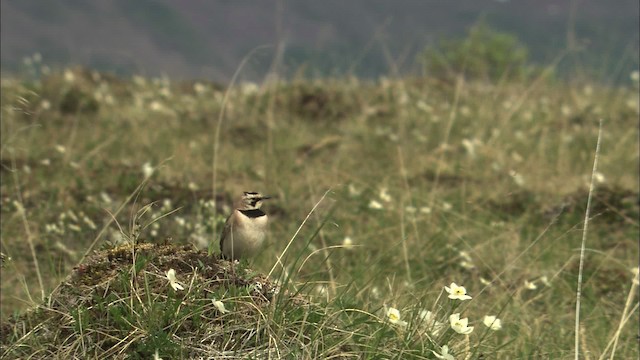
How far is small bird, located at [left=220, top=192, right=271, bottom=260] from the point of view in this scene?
4.68 m

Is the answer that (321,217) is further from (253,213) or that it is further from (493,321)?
(493,321)

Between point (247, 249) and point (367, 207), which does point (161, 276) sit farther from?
point (367, 207)

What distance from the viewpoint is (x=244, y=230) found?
184 inches

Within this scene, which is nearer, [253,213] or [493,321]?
[493,321]

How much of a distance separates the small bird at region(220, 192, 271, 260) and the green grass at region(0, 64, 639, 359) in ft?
0.75

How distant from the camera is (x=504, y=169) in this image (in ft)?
29.7

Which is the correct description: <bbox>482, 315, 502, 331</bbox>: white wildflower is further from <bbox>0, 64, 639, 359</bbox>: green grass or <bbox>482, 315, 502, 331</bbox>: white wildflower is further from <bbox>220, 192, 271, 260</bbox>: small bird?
<bbox>220, 192, 271, 260</bbox>: small bird

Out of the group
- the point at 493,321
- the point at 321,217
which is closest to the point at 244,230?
the point at 493,321

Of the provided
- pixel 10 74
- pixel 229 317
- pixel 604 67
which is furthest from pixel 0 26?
pixel 604 67

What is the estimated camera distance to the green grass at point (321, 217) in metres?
3.60

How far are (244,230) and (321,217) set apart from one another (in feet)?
8.44

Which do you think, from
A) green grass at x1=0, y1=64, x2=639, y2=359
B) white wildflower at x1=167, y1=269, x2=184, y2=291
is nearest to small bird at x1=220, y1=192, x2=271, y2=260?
green grass at x1=0, y1=64, x2=639, y2=359

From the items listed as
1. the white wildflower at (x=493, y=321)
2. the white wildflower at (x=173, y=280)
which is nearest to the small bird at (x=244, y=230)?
the white wildflower at (x=173, y=280)

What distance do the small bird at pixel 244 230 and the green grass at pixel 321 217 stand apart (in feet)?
0.75
